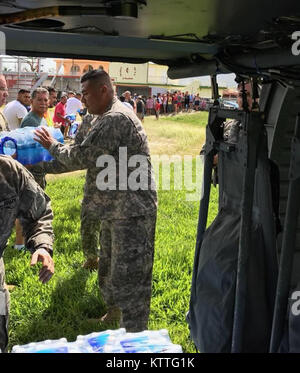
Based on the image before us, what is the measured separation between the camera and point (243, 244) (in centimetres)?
196

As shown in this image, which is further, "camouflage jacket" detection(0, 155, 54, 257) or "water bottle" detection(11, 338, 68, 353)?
"camouflage jacket" detection(0, 155, 54, 257)

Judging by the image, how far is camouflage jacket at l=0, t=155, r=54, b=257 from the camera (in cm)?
221

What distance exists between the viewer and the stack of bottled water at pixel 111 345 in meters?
1.39

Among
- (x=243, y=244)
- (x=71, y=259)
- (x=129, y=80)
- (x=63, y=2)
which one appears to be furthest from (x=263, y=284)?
(x=129, y=80)

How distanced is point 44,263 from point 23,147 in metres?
2.27

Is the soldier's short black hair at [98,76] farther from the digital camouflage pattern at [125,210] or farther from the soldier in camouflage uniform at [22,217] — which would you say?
the soldier in camouflage uniform at [22,217]

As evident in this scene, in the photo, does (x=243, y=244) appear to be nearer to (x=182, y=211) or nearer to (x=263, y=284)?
(x=263, y=284)

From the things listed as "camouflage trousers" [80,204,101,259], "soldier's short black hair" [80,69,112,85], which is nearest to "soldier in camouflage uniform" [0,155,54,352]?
"soldier's short black hair" [80,69,112,85]

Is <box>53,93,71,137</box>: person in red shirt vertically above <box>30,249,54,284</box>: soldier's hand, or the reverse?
<box>30,249,54,284</box>: soldier's hand

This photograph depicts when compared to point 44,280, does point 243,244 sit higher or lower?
higher

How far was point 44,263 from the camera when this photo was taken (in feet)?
7.16

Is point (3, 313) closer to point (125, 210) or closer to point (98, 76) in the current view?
point (125, 210)

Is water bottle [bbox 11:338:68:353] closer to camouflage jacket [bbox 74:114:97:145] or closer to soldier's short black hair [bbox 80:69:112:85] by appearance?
soldier's short black hair [bbox 80:69:112:85]
